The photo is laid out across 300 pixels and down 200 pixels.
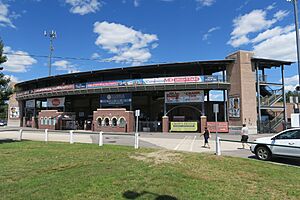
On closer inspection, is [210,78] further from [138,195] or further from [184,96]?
[138,195]

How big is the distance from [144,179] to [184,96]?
2852 centimetres

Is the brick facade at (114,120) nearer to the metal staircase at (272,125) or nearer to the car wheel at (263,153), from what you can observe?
the metal staircase at (272,125)

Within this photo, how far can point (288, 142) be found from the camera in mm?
11359

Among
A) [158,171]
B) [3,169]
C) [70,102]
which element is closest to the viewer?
[158,171]

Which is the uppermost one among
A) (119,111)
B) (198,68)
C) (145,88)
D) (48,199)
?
(198,68)

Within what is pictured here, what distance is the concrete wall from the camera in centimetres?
3259

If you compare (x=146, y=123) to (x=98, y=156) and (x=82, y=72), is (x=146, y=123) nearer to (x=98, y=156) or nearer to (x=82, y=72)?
(x=82, y=72)

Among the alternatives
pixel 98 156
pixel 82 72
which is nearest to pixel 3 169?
pixel 98 156

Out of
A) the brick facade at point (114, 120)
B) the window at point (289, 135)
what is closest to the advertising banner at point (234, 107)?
the brick facade at point (114, 120)

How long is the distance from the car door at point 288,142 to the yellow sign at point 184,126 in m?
21.8

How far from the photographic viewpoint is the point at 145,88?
3553cm

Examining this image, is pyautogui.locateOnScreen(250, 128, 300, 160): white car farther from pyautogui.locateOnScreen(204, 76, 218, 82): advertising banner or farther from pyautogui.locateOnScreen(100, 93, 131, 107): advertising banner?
pyautogui.locateOnScreen(100, 93, 131, 107): advertising banner

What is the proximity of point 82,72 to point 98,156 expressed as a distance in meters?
34.8

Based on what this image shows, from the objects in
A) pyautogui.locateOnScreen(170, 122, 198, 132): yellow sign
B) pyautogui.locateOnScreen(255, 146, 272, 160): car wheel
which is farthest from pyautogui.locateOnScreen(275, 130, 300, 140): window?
pyautogui.locateOnScreen(170, 122, 198, 132): yellow sign
